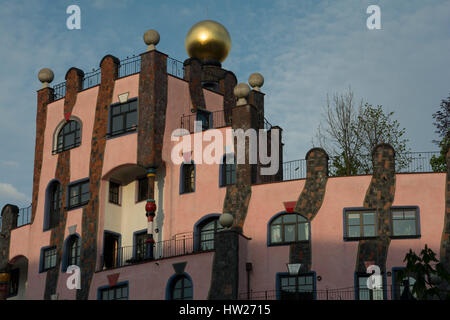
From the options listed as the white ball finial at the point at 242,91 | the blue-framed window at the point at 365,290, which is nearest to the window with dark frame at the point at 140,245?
the white ball finial at the point at 242,91

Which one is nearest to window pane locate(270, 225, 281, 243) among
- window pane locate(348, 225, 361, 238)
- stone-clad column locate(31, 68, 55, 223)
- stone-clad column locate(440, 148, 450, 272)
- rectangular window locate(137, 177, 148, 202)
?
window pane locate(348, 225, 361, 238)

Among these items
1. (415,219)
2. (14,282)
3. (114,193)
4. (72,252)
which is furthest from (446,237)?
(14,282)

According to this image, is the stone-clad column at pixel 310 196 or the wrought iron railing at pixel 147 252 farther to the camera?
the wrought iron railing at pixel 147 252

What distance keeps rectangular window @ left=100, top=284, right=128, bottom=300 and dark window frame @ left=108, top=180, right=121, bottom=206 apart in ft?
12.8

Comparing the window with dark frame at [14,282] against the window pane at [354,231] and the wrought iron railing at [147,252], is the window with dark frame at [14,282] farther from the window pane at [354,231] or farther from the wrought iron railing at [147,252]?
the window pane at [354,231]

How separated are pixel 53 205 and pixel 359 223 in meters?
13.5

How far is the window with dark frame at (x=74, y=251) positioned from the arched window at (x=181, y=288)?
522cm

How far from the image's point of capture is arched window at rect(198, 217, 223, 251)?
32.4 meters

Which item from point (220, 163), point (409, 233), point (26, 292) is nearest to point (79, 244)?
point (26, 292)

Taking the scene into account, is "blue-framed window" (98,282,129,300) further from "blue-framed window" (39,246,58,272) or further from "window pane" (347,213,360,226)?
"window pane" (347,213,360,226)

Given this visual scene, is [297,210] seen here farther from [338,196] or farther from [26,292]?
[26,292]

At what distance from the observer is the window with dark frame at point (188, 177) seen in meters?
33.7
